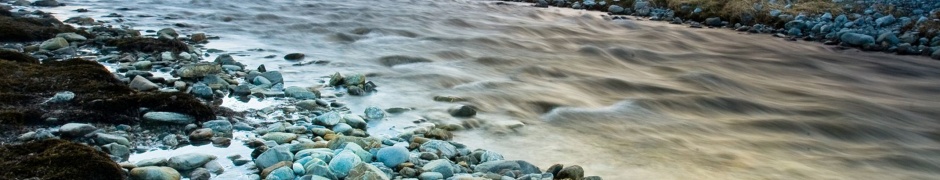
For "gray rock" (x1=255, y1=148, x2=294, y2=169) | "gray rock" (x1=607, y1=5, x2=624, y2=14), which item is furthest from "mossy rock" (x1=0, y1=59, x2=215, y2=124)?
"gray rock" (x1=607, y1=5, x2=624, y2=14)

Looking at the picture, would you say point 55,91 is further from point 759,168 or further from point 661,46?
point 661,46

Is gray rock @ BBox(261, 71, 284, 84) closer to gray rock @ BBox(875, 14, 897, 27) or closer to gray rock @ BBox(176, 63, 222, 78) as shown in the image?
gray rock @ BBox(176, 63, 222, 78)

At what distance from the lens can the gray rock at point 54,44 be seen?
8.61m

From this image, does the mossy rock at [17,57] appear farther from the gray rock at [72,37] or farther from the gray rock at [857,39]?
the gray rock at [857,39]

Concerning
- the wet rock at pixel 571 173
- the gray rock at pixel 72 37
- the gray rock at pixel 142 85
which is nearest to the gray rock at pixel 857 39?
the wet rock at pixel 571 173

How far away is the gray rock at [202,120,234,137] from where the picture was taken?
5641 mm

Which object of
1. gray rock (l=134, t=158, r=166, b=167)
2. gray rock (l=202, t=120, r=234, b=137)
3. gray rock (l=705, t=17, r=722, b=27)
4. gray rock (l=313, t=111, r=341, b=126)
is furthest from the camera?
gray rock (l=705, t=17, r=722, b=27)

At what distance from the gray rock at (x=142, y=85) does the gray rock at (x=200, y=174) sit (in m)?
2.42

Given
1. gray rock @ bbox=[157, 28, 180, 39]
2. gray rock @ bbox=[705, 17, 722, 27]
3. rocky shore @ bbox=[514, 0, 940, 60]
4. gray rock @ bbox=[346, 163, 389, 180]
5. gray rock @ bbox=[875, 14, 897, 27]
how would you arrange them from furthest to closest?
gray rock @ bbox=[705, 17, 722, 27] → gray rock @ bbox=[875, 14, 897, 27] → rocky shore @ bbox=[514, 0, 940, 60] → gray rock @ bbox=[157, 28, 180, 39] → gray rock @ bbox=[346, 163, 389, 180]

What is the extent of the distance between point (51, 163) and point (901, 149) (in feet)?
20.1

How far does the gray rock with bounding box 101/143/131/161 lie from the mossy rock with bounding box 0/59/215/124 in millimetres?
695

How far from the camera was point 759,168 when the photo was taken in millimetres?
5770

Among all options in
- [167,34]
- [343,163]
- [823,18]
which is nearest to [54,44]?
[167,34]

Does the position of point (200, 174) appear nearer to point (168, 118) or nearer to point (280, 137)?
point (280, 137)
